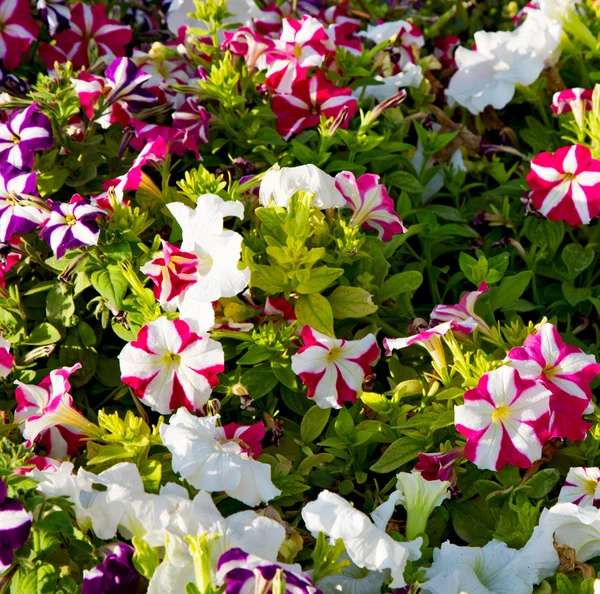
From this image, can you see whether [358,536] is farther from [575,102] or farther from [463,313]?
[575,102]

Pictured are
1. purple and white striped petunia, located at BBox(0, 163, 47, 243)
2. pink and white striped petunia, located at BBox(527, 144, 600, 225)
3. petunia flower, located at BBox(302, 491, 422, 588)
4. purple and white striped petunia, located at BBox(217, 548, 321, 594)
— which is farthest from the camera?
pink and white striped petunia, located at BBox(527, 144, 600, 225)

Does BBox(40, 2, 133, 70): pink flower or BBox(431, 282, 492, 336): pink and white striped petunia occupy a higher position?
BBox(40, 2, 133, 70): pink flower

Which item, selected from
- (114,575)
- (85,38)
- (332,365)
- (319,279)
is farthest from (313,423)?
(85,38)

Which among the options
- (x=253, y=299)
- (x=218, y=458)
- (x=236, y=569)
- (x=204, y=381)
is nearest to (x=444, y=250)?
(x=253, y=299)

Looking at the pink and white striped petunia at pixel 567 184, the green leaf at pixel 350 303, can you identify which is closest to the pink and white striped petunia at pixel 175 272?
the green leaf at pixel 350 303

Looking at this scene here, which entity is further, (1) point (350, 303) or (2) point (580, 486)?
(1) point (350, 303)

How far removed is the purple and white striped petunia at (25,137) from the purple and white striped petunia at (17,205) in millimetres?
24

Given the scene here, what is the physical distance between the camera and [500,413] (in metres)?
1.23

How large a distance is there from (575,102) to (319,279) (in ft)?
2.54

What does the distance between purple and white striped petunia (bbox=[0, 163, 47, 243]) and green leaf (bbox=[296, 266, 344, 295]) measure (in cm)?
49

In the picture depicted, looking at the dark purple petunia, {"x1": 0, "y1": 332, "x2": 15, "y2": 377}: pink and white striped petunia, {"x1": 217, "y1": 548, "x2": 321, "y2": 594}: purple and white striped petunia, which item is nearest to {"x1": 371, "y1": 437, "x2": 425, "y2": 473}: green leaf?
{"x1": 217, "y1": 548, "x2": 321, "y2": 594}: purple and white striped petunia

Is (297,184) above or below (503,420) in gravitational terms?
above

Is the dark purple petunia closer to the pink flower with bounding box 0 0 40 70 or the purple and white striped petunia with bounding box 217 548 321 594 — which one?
the purple and white striped petunia with bounding box 217 548 321 594

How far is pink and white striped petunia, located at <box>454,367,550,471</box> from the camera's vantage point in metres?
1.19
